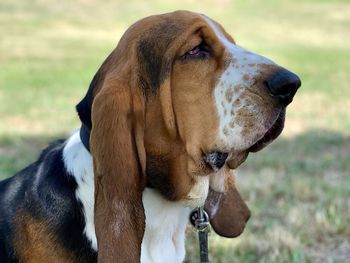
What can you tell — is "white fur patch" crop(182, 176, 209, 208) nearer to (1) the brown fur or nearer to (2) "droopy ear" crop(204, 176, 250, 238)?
(1) the brown fur

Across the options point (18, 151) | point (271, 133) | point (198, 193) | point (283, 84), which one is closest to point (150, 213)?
point (198, 193)

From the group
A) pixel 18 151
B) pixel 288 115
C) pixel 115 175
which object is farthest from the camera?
pixel 288 115

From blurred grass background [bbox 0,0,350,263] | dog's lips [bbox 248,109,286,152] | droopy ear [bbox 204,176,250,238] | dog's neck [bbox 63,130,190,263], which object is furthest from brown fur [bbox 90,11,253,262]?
blurred grass background [bbox 0,0,350,263]

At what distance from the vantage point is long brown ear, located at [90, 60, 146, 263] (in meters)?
3.01

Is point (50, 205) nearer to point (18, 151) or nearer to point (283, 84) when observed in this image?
point (283, 84)

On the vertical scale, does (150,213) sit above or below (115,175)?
below

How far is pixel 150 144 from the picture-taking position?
3213mm

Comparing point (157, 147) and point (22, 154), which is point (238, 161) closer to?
point (157, 147)

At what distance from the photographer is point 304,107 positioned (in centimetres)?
1352

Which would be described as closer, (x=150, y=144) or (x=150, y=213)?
(x=150, y=144)

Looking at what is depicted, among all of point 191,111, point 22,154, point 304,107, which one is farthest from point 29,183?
point 304,107

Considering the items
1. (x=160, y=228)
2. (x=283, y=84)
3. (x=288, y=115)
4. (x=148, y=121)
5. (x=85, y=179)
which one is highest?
(x=283, y=84)

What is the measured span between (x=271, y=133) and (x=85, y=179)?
0.95 metres

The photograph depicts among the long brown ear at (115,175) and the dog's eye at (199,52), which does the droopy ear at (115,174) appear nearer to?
the long brown ear at (115,175)
